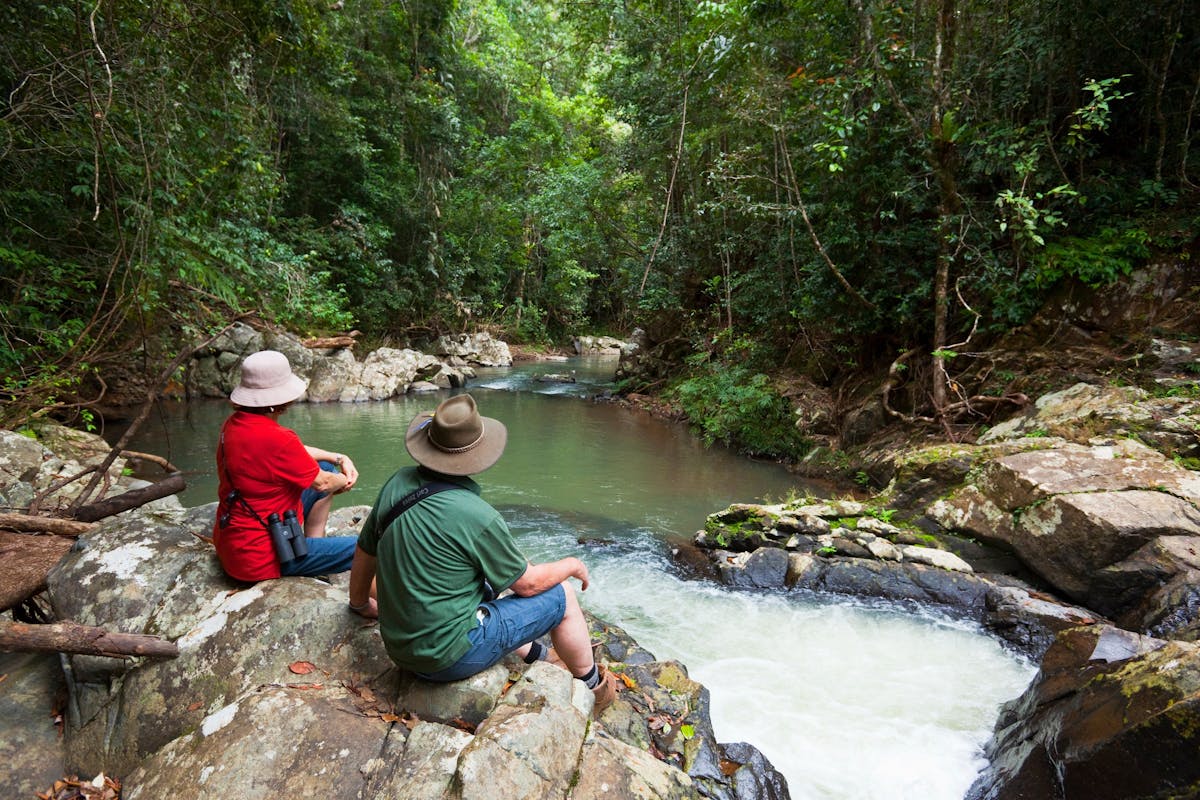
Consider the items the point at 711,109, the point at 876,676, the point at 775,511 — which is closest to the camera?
the point at 876,676

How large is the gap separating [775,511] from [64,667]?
Result: 612 cm

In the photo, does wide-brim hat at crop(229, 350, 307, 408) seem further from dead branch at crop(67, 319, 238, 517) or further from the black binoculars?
dead branch at crop(67, 319, 238, 517)

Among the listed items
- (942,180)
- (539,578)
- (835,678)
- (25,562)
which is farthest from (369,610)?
(942,180)

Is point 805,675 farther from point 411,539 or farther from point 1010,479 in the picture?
point 411,539

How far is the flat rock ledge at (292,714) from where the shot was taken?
6.76ft

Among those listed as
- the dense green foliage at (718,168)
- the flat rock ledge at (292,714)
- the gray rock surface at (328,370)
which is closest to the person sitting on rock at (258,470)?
the flat rock ledge at (292,714)

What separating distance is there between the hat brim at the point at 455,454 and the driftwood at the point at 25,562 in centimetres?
217

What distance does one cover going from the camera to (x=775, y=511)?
22.2ft

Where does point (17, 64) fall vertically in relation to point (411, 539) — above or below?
above

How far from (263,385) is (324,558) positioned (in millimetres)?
1025

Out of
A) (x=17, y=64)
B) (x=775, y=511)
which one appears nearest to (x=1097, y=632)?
(x=775, y=511)

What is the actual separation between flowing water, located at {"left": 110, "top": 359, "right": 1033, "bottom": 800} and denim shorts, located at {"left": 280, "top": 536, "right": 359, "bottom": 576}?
2443mm

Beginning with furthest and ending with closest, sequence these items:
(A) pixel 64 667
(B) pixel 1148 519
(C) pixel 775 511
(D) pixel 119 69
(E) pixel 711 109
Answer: (E) pixel 711 109, (C) pixel 775 511, (D) pixel 119 69, (B) pixel 1148 519, (A) pixel 64 667

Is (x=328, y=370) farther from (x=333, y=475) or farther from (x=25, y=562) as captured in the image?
(x=333, y=475)
